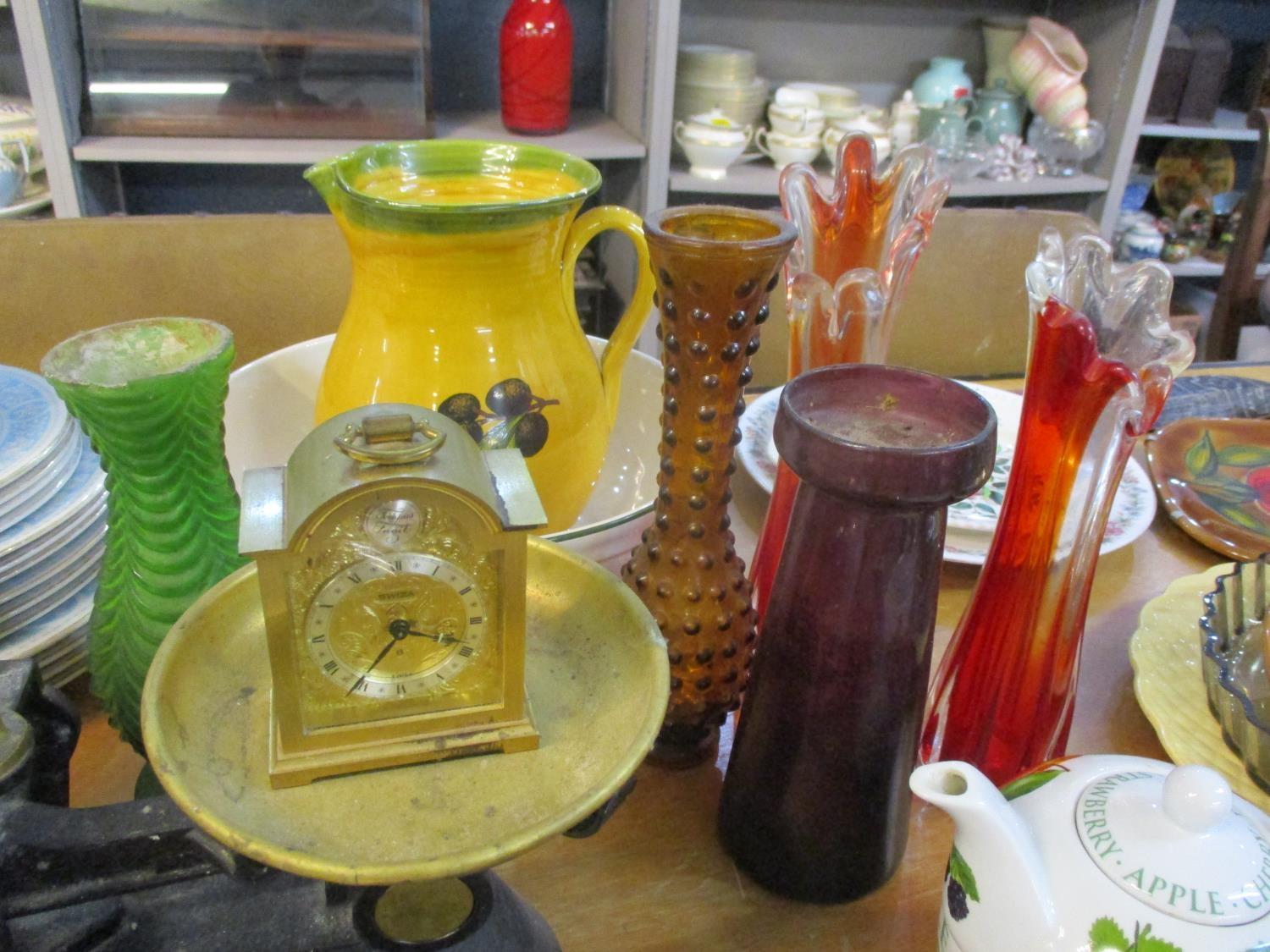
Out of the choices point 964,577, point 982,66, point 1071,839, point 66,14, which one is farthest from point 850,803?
point 982,66

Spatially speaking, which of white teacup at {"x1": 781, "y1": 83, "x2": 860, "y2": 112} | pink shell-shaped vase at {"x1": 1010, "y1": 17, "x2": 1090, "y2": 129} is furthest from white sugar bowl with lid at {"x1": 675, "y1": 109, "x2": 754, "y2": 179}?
pink shell-shaped vase at {"x1": 1010, "y1": 17, "x2": 1090, "y2": 129}

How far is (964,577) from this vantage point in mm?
631

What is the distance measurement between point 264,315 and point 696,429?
2.28 feet

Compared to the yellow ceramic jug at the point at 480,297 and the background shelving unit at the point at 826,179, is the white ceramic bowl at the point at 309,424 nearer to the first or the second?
the yellow ceramic jug at the point at 480,297

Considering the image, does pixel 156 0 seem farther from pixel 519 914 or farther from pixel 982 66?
pixel 982 66

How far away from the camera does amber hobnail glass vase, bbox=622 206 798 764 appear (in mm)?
377

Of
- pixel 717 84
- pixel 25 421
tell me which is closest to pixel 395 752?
pixel 25 421

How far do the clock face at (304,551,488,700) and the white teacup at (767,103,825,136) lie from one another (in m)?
1.55

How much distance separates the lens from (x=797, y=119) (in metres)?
1.69

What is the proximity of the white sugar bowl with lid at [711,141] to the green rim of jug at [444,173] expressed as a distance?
111 centimetres

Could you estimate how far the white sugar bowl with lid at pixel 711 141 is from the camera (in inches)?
63.6

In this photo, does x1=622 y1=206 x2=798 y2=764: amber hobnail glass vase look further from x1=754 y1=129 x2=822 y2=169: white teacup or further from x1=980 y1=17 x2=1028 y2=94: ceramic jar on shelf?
x1=980 y1=17 x2=1028 y2=94: ceramic jar on shelf

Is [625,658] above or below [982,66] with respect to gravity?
below

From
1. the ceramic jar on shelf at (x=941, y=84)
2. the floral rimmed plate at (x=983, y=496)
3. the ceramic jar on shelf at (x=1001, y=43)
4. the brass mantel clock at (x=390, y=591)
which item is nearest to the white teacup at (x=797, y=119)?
the ceramic jar on shelf at (x=941, y=84)
